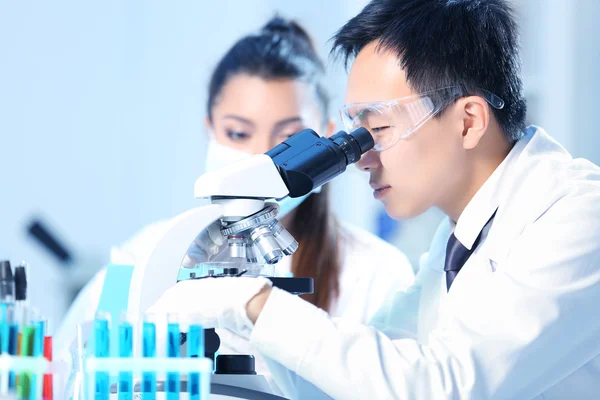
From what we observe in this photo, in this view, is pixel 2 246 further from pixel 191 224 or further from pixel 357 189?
pixel 191 224

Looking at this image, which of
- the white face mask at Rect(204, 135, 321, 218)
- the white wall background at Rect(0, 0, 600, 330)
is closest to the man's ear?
the white face mask at Rect(204, 135, 321, 218)

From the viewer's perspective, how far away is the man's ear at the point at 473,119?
1.41 m

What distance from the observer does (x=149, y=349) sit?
87cm

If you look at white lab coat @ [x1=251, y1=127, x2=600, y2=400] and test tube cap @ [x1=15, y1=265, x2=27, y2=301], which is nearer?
test tube cap @ [x1=15, y1=265, x2=27, y2=301]

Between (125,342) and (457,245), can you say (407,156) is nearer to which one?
(457,245)

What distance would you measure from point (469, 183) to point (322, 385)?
1.94 ft

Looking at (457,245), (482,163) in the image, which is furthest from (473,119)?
(457,245)

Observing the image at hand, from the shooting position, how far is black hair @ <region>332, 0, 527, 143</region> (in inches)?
55.5

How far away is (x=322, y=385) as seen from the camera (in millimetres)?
1077

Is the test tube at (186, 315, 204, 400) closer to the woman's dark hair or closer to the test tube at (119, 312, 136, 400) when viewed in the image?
the test tube at (119, 312, 136, 400)

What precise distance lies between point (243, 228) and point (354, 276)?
115cm

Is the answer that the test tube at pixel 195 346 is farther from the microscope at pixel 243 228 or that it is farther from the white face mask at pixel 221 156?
the white face mask at pixel 221 156

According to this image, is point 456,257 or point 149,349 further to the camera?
point 456,257

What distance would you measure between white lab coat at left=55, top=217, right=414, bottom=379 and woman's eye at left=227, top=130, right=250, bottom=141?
1.15 feet
